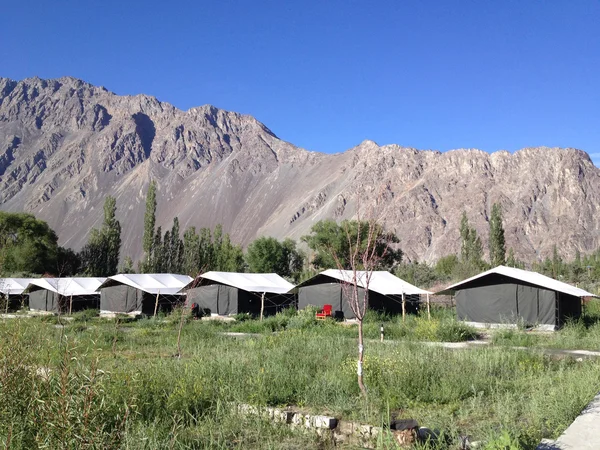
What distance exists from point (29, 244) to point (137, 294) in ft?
105

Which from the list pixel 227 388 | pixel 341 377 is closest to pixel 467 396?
pixel 341 377

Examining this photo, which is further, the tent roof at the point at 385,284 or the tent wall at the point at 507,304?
the tent roof at the point at 385,284

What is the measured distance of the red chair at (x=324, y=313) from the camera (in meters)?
24.7

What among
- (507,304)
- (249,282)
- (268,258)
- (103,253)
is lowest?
(507,304)

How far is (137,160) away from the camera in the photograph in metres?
191

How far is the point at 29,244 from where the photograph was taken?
5756cm

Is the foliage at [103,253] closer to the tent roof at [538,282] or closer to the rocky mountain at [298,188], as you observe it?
the rocky mountain at [298,188]

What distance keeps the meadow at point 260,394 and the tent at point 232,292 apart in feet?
63.7

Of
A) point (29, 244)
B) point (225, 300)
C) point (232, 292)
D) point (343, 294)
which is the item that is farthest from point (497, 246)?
point (29, 244)

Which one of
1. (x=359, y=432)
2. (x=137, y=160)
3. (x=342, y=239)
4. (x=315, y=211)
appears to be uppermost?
(x=137, y=160)

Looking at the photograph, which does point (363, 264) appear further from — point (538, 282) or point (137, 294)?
point (137, 294)

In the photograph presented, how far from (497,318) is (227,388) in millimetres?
18356

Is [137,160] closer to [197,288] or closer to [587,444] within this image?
[197,288]

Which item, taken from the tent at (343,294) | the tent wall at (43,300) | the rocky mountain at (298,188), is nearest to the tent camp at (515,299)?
the tent at (343,294)
